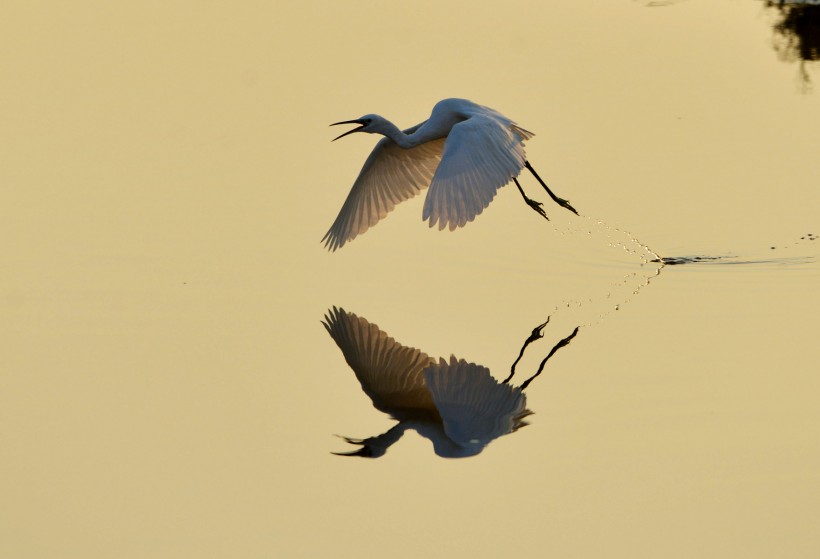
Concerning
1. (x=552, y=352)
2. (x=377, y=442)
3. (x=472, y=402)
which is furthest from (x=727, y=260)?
(x=377, y=442)

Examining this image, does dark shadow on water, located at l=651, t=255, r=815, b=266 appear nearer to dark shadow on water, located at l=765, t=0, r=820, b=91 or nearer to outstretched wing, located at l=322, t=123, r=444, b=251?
outstretched wing, located at l=322, t=123, r=444, b=251

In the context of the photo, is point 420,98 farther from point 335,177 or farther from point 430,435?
point 430,435

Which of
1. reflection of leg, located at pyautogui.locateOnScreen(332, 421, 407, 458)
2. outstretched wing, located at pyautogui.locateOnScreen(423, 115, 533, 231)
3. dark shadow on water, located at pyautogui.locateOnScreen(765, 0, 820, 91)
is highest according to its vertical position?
dark shadow on water, located at pyautogui.locateOnScreen(765, 0, 820, 91)

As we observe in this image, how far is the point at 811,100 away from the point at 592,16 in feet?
11.6

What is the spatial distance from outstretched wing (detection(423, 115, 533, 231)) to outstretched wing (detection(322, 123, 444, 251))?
111 cm

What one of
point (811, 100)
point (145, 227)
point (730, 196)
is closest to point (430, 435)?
point (145, 227)

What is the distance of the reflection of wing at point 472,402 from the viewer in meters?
6.85

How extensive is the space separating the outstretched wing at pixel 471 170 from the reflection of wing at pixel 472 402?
783mm

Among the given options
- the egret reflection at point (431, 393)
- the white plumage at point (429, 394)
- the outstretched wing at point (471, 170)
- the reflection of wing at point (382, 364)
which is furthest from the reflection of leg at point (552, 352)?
the outstretched wing at point (471, 170)

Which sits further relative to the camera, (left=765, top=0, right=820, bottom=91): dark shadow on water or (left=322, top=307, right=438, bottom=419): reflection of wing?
(left=765, top=0, right=820, bottom=91): dark shadow on water

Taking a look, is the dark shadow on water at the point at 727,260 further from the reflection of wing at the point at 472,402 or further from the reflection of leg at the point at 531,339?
the reflection of wing at the point at 472,402

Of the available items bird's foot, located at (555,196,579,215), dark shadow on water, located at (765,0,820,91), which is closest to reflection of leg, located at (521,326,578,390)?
bird's foot, located at (555,196,579,215)

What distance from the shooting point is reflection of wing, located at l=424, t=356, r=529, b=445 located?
6852 mm

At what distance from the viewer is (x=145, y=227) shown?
10164mm
